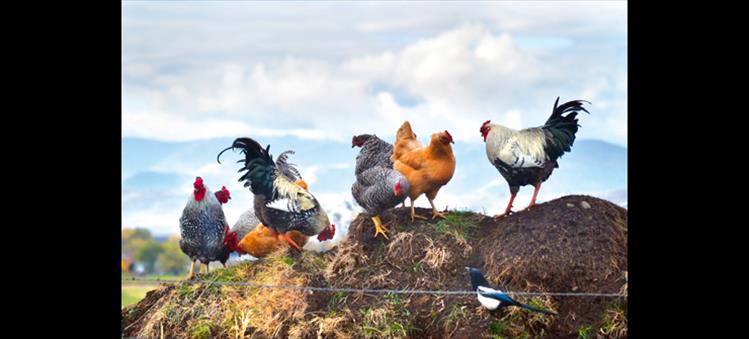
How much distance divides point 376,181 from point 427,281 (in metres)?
0.61

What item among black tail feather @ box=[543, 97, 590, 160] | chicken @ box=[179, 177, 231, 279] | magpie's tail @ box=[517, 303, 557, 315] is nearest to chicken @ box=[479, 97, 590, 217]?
black tail feather @ box=[543, 97, 590, 160]

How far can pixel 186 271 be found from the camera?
5.57m

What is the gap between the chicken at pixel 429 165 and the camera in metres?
5.17

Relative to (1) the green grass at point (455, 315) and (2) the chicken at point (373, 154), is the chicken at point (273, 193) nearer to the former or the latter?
(2) the chicken at point (373, 154)

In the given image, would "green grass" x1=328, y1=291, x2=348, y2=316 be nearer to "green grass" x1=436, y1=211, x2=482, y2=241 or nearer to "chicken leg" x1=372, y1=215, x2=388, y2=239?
"chicken leg" x1=372, y1=215, x2=388, y2=239

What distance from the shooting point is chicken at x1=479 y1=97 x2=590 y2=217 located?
17.0 ft

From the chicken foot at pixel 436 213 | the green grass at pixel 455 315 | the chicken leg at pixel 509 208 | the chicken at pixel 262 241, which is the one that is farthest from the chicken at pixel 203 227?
the chicken leg at pixel 509 208

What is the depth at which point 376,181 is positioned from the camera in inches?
206

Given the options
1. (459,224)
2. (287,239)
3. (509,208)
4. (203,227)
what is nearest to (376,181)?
(459,224)

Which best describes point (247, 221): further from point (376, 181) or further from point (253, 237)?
point (376, 181)

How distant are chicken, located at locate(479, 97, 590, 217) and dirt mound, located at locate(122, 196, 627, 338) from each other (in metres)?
0.22

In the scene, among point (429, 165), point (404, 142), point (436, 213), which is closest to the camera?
point (429, 165)
